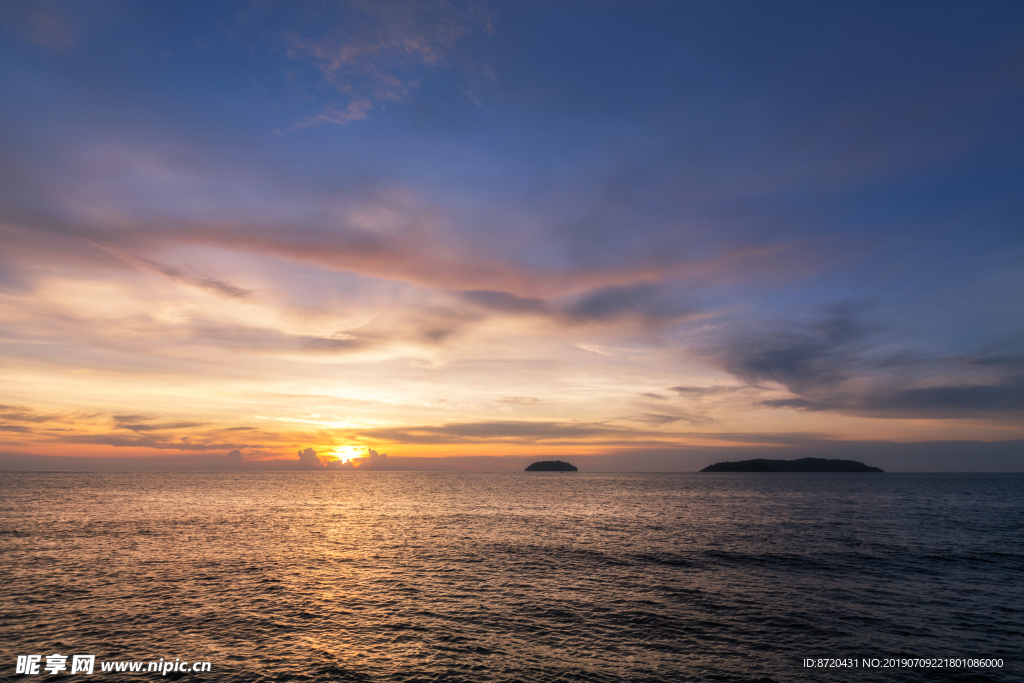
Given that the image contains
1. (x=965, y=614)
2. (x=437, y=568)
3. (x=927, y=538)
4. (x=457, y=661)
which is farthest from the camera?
(x=927, y=538)

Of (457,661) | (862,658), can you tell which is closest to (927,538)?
(862,658)

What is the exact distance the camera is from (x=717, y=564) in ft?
170

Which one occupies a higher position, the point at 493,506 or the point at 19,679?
the point at 19,679

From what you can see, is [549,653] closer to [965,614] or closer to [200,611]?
[200,611]

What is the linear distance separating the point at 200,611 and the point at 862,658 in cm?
Answer: 4323

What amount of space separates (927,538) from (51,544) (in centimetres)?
11776

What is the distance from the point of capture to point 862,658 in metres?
28.1

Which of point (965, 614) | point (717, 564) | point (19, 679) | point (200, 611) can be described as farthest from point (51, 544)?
point (965, 614)

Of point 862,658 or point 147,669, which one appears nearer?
point 147,669

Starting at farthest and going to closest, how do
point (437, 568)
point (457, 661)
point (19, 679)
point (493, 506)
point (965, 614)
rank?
1. point (493, 506)
2. point (437, 568)
3. point (965, 614)
4. point (457, 661)
5. point (19, 679)

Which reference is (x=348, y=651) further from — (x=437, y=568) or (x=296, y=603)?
(x=437, y=568)

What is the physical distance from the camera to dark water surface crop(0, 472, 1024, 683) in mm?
27266

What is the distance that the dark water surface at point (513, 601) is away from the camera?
1073 inches

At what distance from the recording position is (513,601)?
38.6 meters
